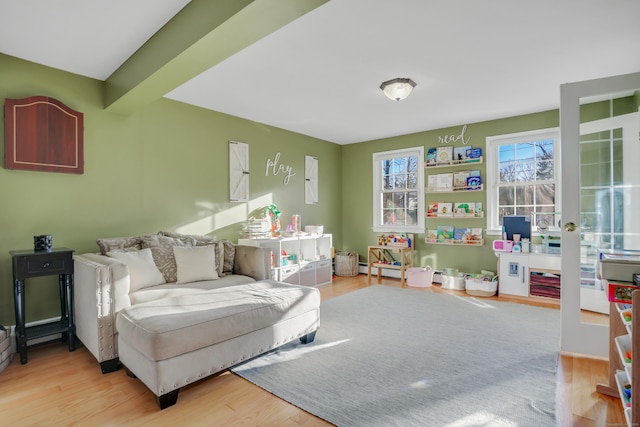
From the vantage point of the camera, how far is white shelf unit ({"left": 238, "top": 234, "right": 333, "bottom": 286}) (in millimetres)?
4422

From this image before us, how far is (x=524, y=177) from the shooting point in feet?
15.1

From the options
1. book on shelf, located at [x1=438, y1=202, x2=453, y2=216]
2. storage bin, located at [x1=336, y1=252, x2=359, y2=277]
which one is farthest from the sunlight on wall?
book on shelf, located at [x1=438, y1=202, x2=453, y2=216]

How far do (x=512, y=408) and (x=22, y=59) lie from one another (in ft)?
14.4

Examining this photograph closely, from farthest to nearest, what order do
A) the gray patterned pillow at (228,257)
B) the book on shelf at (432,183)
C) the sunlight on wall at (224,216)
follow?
the book on shelf at (432,183)
the sunlight on wall at (224,216)
the gray patterned pillow at (228,257)

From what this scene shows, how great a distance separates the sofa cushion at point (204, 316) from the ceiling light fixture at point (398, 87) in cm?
208

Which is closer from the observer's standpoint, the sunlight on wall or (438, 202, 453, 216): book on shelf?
the sunlight on wall

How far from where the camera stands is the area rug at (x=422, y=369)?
1.83m

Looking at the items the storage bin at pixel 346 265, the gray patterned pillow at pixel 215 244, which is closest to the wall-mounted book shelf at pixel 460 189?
the storage bin at pixel 346 265

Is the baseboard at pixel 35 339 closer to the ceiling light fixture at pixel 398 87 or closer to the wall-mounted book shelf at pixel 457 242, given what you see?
the ceiling light fixture at pixel 398 87

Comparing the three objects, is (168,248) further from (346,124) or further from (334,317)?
(346,124)

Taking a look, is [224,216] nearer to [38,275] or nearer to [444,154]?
[38,275]

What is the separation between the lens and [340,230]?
640 centimetres

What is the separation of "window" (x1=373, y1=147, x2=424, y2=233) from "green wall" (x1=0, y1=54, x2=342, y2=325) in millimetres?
1837

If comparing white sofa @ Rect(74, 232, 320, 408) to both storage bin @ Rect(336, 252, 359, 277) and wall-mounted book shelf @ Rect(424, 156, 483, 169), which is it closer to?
storage bin @ Rect(336, 252, 359, 277)
